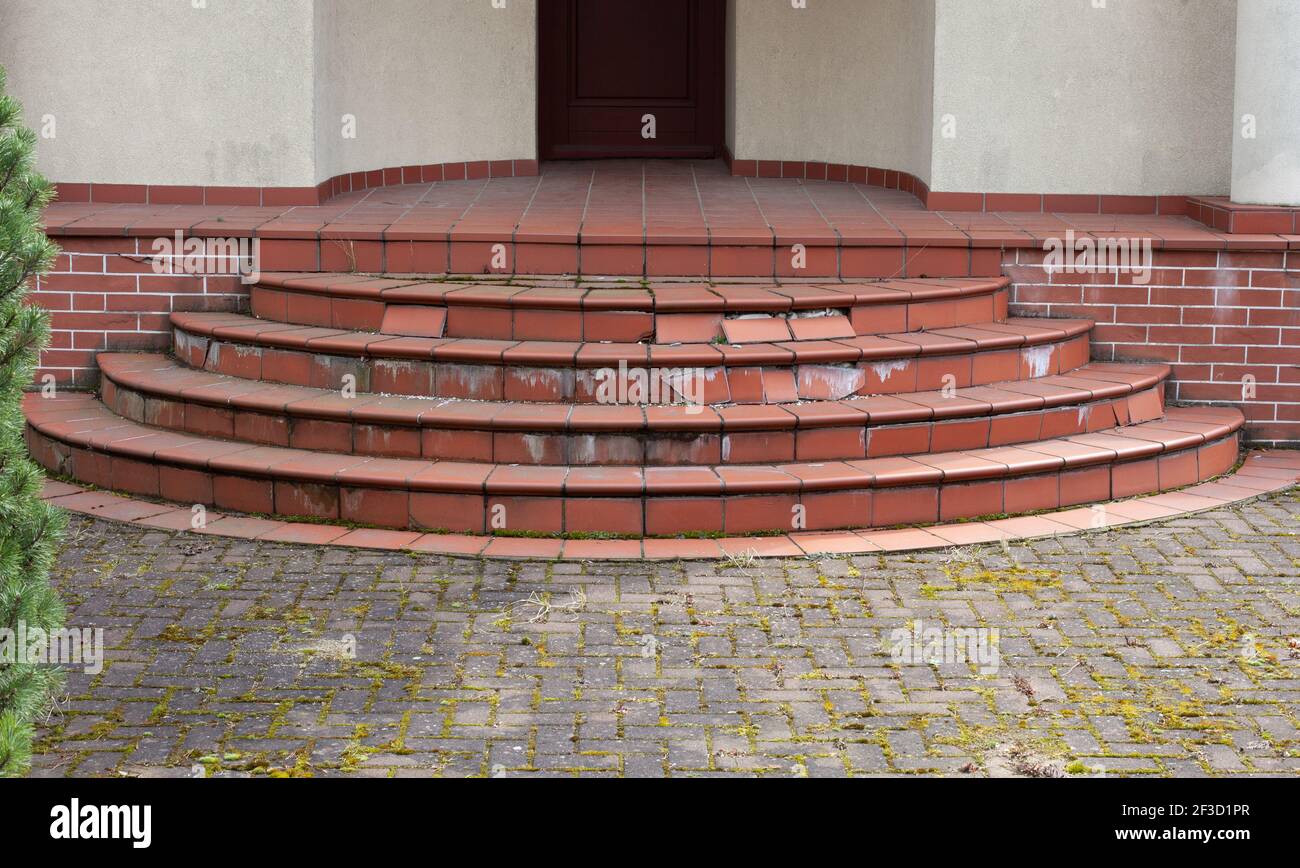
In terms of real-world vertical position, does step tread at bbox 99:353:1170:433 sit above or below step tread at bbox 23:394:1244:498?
above

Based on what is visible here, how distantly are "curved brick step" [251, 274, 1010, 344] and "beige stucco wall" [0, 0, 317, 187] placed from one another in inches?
53.7

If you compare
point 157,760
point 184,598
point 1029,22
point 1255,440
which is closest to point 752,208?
point 1029,22

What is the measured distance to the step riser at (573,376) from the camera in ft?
22.0

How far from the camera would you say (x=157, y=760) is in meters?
4.17

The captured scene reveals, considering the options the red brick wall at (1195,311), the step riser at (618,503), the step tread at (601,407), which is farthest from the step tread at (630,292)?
the step riser at (618,503)

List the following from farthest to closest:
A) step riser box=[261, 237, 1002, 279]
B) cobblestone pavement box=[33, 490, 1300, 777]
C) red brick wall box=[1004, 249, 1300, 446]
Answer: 1. red brick wall box=[1004, 249, 1300, 446]
2. step riser box=[261, 237, 1002, 279]
3. cobblestone pavement box=[33, 490, 1300, 777]

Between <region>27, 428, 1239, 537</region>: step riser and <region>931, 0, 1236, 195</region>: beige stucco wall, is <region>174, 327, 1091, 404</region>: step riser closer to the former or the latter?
<region>27, 428, 1239, 537</region>: step riser

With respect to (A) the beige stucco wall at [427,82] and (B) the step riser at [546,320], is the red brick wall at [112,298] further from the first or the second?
(A) the beige stucco wall at [427,82]

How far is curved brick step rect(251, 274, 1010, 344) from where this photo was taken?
6.93 m

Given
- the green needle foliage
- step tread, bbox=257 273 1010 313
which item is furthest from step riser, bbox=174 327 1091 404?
the green needle foliage

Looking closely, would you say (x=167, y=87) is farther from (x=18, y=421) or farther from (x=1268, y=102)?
(x=1268, y=102)

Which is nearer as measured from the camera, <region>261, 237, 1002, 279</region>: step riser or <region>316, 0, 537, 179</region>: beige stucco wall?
<region>261, 237, 1002, 279</region>: step riser

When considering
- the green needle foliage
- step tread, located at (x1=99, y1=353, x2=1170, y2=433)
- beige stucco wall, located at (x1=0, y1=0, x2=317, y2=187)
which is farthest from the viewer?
beige stucco wall, located at (x1=0, y1=0, x2=317, y2=187)

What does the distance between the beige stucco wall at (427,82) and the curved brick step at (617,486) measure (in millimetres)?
2715
